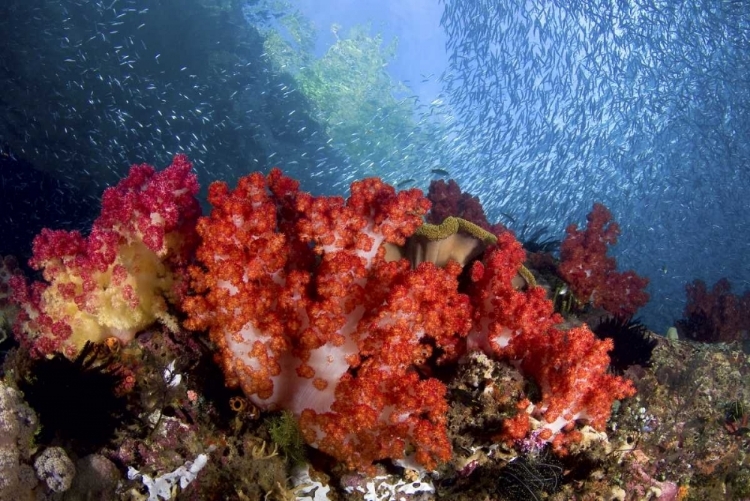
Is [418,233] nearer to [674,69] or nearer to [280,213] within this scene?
[280,213]

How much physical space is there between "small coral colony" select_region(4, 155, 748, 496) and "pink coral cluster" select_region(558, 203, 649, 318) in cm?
347

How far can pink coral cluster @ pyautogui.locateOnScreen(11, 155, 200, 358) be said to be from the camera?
4078 millimetres

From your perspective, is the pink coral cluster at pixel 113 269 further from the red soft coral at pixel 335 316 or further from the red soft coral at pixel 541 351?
the red soft coral at pixel 541 351

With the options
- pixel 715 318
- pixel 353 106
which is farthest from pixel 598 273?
pixel 353 106

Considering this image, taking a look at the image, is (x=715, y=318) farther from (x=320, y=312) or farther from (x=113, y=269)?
(x=113, y=269)

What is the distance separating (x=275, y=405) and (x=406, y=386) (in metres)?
1.28

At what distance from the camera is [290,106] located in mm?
30422

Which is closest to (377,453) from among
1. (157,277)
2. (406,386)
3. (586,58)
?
(406,386)

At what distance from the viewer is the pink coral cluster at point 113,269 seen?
4.08 m

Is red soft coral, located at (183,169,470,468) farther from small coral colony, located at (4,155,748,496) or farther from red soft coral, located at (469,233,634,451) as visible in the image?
red soft coral, located at (469,233,634,451)

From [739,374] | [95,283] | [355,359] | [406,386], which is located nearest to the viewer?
[406,386]

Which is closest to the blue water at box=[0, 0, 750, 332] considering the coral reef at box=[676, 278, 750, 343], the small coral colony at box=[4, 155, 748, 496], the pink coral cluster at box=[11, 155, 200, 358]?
the coral reef at box=[676, 278, 750, 343]

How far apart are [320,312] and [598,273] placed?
17.9 feet

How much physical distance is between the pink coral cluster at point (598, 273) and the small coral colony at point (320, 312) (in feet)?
11.4
